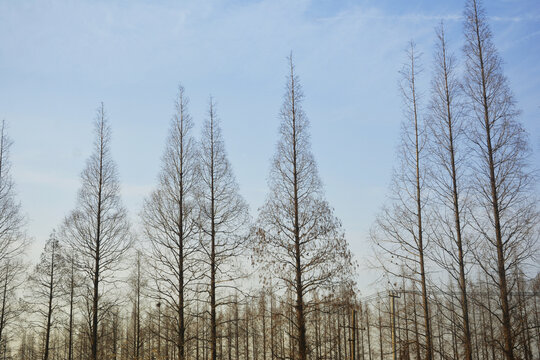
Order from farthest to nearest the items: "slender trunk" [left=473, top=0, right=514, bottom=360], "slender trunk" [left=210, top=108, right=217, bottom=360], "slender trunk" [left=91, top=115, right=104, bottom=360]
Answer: "slender trunk" [left=91, top=115, right=104, bottom=360]
"slender trunk" [left=210, top=108, right=217, bottom=360]
"slender trunk" [left=473, top=0, right=514, bottom=360]

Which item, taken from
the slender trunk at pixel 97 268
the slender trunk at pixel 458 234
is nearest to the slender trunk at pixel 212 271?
the slender trunk at pixel 97 268

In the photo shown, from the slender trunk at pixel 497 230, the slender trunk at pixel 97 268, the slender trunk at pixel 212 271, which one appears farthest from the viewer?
the slender trunk at pixel 97 268

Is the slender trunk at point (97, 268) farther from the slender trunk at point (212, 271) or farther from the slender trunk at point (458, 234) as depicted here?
the slender trunk at point (458, 234)

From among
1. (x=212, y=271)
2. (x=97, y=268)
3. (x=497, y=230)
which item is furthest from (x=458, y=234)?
(x=97, y=268)

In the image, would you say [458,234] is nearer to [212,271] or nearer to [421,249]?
[421,249]

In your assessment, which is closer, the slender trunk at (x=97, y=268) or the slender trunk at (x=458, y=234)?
the slender trunk at (x=458, y=234)

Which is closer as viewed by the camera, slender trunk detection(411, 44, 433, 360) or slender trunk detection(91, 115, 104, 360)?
slender trunk detection(411, 44, 433, 360)

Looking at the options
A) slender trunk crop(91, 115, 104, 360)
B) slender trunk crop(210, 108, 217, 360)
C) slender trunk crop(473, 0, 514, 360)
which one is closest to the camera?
slender trunk crop(473, 0, 514, 360)

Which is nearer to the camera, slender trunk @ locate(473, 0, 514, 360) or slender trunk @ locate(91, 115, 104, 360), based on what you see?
slender trunk @ locate(473, 0, 514, 360)

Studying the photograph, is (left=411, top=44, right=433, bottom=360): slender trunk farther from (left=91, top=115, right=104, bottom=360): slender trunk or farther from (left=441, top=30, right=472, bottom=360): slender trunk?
(left=91, top=115, right=104, bottom=360): slender trunk

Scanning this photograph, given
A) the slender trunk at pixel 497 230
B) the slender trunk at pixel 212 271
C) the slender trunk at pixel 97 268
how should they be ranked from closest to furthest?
1. the slender trunk at pixel 497 230
2. the slender trunk at pixel 212 271
3. the slender trunk at pixel 97 268

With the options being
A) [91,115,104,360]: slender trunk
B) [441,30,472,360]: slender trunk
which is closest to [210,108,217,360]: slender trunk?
[91,115,104,360]: slender trunk

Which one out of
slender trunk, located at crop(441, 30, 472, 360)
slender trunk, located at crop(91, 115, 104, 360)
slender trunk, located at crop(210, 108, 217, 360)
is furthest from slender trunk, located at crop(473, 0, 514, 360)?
slender trunk, located at crop(91, 115, 104, 360)

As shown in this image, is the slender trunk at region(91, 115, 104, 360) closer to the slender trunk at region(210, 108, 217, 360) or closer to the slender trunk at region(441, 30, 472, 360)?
the slender trunk at region(210, 108, 217, 360)
